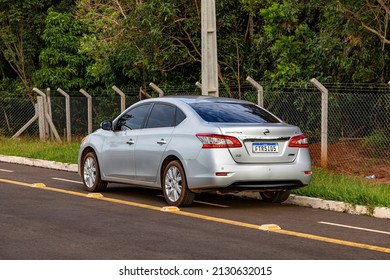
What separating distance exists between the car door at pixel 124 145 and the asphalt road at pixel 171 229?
1.38 feet

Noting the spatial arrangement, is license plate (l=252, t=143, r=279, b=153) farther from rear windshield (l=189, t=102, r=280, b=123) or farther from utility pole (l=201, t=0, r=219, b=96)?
utility pole (l=201, t=0, r=219, b=96)

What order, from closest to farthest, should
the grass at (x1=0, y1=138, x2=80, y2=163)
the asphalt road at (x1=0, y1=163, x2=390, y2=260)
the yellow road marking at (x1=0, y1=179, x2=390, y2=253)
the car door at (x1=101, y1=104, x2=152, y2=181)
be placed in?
the asphalt road at (x1=0, y1=163, x2=390, y2=260), the yellow road marking at (x1=0, y1=179, x2=390, y2=253), the car door at (x1=101, y1=104, x2=152, y2=181), the grass at (x1=0, y1=138, x2=80, y2=163)

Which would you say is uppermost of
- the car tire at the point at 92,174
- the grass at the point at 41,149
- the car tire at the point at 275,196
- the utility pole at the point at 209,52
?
the utility pole at the point at 209,52

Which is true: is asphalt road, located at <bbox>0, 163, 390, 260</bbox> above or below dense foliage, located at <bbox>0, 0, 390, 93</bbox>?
A: below

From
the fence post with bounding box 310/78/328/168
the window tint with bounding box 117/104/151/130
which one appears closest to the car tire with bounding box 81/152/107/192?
the window tint with bounding box 117/104/151/130

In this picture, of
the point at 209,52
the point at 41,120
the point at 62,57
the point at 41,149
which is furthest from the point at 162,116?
the point at 62,57

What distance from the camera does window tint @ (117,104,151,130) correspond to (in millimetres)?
14781

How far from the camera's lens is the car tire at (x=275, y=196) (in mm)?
14195

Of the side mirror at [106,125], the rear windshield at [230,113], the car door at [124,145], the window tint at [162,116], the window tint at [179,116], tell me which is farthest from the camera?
the side mirror at [106,125]

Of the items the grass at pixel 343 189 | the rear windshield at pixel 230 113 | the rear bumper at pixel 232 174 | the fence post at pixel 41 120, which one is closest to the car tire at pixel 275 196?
the grass at pixel 343 189

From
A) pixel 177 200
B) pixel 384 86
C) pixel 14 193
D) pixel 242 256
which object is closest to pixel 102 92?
pixel 384 86

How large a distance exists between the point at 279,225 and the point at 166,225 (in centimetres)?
138

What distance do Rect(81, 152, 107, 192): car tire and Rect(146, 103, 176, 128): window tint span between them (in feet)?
5.00

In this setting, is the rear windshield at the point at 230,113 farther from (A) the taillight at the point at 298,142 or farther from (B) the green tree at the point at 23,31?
(B) the green tree at the point at 23,31
